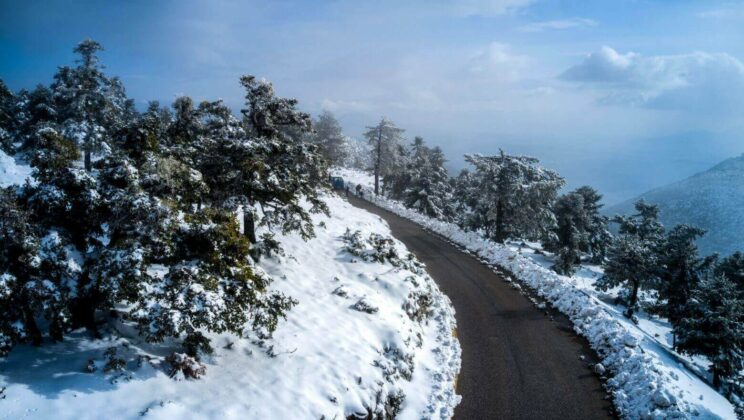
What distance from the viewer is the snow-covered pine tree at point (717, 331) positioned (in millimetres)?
17281

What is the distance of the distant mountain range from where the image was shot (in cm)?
12219

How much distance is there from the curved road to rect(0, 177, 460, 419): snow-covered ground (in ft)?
2.64

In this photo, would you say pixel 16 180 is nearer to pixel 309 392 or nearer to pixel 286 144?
pixel 286 144

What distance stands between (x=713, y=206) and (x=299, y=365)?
623 ft

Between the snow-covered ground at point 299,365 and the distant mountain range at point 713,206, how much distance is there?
131086 millimetres

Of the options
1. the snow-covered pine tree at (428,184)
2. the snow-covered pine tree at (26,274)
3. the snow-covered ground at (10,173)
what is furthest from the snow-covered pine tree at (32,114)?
the snow-covered pine tree at (428,184)

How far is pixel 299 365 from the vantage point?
10.4 m

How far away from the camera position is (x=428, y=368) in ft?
43.7

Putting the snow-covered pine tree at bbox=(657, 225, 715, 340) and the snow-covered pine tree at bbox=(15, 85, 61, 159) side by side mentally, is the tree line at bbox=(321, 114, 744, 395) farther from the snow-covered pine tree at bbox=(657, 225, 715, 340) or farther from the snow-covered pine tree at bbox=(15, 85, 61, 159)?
the snow-covered pine tree at bbox=(15, 85, 61, 159)

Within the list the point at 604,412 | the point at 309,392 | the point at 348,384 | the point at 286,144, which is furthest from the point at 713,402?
the point at 286,144

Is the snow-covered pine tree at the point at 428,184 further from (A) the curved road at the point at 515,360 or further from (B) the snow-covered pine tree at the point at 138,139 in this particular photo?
(B) the snow-covered pine tree at the point at 138,139

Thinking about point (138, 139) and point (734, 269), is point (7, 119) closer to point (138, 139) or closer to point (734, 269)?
point (138, 139)

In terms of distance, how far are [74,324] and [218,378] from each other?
3.65 m

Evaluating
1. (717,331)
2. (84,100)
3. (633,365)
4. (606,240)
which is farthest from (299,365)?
(606,240)
